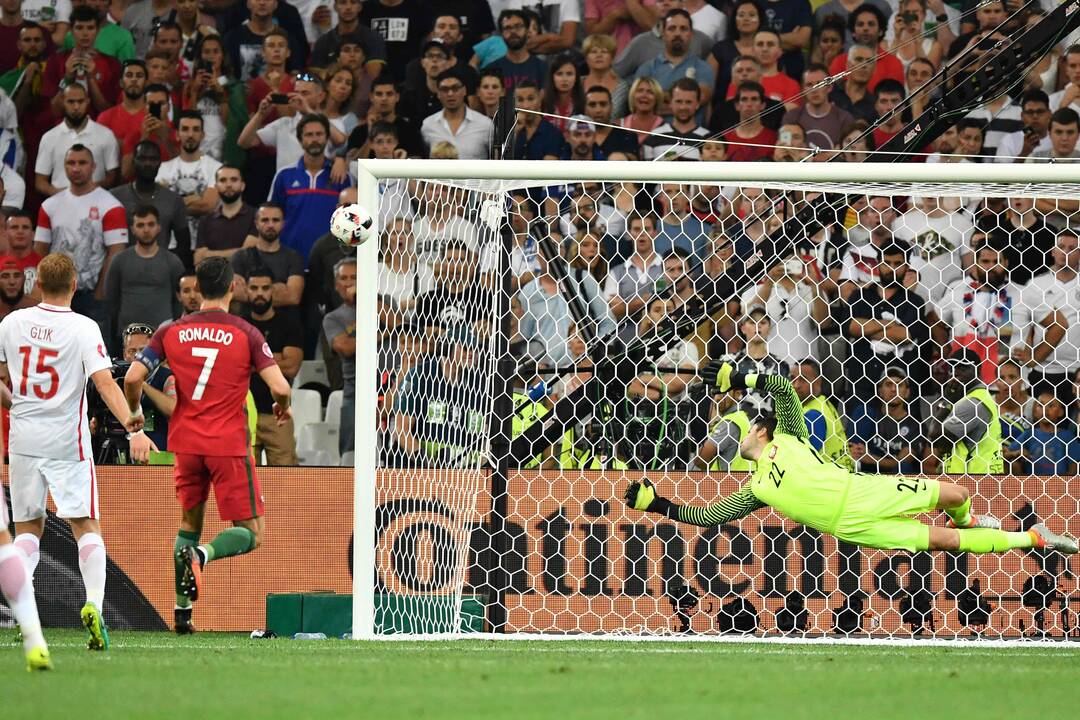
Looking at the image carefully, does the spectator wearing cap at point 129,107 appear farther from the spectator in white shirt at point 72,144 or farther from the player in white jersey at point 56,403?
the player in white jersey at point 56,403

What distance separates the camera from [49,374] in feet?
23.9

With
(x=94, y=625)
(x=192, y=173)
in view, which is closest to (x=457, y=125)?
(x=192, y=173)

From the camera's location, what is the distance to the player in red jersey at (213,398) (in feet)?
25.2

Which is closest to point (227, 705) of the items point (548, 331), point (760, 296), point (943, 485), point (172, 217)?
point (943, 485)

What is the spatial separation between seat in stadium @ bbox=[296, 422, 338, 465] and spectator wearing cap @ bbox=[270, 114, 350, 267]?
1715 mm

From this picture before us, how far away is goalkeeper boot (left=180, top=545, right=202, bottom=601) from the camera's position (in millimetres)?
7477

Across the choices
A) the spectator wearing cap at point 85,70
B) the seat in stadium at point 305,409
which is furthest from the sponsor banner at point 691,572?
the spectator wearing cap at point 85,70

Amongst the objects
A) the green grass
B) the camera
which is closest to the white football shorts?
the green grass

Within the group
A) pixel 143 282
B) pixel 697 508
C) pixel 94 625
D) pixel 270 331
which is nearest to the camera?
pixel 94 625

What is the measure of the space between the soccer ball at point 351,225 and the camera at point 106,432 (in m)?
2.56

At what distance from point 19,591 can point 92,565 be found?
4.37 ft

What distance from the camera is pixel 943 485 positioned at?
8.48m

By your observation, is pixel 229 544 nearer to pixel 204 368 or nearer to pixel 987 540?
pixel 204 368

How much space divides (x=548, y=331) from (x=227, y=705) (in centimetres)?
544
